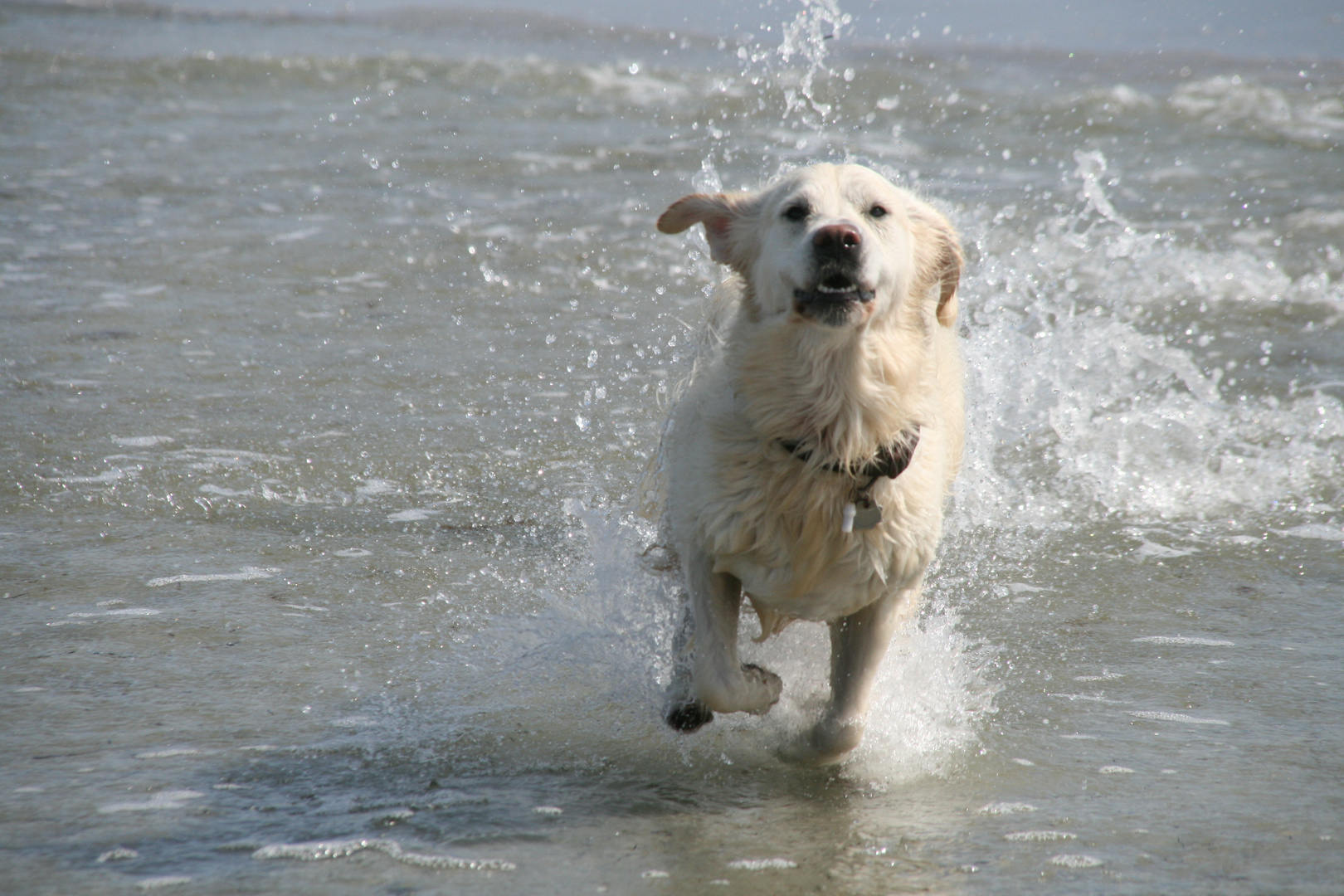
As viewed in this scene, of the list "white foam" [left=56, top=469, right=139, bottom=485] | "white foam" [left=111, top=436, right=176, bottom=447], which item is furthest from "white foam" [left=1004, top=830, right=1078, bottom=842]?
"white foam" [left=111, top=436, right=176, bottom=447]

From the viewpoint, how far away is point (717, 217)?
368cm

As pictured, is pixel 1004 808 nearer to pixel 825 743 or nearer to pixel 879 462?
pixel 825 743

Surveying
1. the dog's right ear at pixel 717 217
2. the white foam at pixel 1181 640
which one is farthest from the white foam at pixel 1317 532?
the dog's right ear at pixel 717 217

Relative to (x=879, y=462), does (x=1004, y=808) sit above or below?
below

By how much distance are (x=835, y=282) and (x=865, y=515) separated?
0.65 meters

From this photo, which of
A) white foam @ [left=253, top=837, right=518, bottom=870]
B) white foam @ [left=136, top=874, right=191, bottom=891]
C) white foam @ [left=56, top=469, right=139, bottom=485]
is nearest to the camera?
white foam @ [left=136, top=874, right=191, bottom=891]

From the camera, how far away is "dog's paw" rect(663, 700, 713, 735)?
342 centimetres

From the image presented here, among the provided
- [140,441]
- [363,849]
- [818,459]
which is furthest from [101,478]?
[818,459]

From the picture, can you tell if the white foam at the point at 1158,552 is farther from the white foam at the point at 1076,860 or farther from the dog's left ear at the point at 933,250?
the white foam at the point at 1076,860

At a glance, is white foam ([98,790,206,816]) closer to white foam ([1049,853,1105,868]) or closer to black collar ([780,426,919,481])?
black collar ([780,426,919,481])

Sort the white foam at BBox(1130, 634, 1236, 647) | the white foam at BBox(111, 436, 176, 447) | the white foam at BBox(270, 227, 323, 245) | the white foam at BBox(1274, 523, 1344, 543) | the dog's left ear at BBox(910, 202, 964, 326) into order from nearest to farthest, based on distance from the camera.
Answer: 1. the dog's left ear at BBox(910, 202, 964, 326)
2. the white foam at BBox(1130, 634, 1236, 647)
3. the white foam at BBox(1274, 523, 1344, 543)
4. the white foam at BBox(111, 436, 176, 447)
5. the white foam at BBox(270, 227, 323, 245)

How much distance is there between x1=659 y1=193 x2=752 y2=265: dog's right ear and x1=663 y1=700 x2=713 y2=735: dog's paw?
53.6 inches

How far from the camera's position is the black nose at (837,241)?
10.3 feet

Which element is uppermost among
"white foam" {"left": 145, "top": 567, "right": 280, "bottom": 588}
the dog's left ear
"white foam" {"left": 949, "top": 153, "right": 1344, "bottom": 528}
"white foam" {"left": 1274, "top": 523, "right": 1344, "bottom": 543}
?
the dog's left ear
